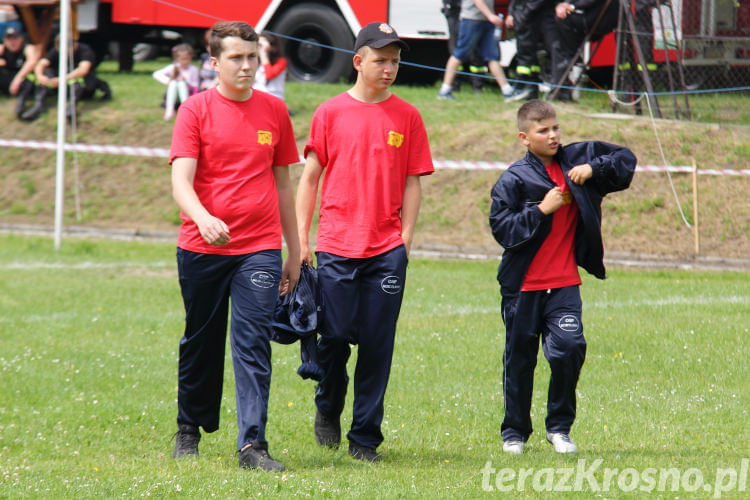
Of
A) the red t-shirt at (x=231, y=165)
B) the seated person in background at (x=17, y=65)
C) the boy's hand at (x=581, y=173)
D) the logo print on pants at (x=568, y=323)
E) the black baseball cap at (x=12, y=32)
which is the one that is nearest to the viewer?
the red t-shirt at (x=231, y=165)

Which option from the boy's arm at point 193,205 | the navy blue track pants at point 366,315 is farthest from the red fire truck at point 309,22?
the boy's arm at point 193,205

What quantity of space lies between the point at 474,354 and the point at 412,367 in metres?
0.53

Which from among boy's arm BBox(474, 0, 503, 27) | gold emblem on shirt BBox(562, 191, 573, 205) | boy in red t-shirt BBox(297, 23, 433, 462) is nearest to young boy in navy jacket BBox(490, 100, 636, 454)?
gold emblem on shirt BBox(562, 191, 573, 205)

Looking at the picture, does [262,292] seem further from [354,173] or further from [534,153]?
[534,153]

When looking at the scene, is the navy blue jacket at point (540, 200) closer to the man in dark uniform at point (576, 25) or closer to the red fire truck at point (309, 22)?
the man in dark uniform at point (576, 25)

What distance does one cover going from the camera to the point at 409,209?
513cm

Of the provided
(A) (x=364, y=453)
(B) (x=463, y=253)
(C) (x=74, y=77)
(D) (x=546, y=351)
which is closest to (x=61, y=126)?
(C) (x=74, y=77)

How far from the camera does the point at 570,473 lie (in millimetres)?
4574

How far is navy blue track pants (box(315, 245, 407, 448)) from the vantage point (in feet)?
16.5

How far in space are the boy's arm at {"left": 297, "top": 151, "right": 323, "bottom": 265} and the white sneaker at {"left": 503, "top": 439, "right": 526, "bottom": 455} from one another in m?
1.36

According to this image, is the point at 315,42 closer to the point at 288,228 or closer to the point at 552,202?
the point at 288,228

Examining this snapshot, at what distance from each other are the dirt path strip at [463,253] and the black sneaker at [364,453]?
24.9 ft

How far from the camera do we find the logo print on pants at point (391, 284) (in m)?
5.01

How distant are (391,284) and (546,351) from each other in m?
0.86
